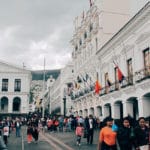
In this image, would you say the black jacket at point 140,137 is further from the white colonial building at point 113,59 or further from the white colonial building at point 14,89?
the white colonial building at point 14,89

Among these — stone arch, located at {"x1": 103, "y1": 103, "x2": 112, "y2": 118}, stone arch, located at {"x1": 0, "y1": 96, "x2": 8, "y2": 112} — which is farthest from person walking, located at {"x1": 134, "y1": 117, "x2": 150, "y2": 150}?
A: stone arch, located at {"x1": 0, "y1": 96, "x2": 8, "y2": 112}

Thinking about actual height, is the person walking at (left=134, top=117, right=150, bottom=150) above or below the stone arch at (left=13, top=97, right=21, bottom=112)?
below

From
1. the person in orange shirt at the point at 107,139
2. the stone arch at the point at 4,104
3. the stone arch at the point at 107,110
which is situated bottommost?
the person in orange shirt at the point at 107,139

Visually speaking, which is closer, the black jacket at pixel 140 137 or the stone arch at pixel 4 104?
the black jacket at pixel 140 137

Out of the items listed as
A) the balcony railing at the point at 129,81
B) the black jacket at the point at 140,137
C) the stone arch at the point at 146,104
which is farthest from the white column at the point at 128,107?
the black jacket at the point at 140,137

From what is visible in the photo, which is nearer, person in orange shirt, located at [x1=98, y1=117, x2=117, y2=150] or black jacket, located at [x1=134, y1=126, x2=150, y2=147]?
black jacket, located at [x1=134, y1=126, x2=150, y2=147]

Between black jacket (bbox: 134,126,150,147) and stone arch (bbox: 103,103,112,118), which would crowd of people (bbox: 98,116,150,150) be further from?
stone arch (bbox: 103,103,112,118)

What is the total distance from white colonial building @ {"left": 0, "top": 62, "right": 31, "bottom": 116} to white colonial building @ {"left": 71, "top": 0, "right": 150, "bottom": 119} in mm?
17953

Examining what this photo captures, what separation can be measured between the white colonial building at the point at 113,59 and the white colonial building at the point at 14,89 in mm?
17953

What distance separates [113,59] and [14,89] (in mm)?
38386

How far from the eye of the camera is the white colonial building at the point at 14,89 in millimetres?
63562

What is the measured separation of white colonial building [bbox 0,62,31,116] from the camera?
63562 millimetres

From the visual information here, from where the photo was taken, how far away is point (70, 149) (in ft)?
51.4

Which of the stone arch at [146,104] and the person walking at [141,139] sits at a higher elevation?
the stone arch at [146,104]
